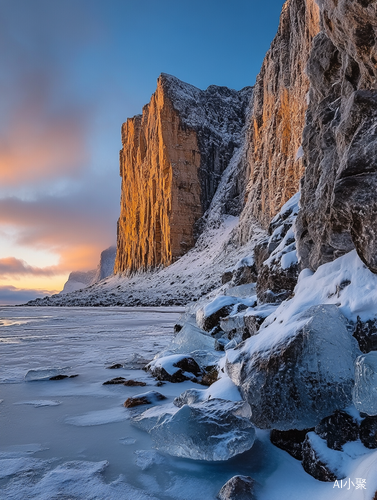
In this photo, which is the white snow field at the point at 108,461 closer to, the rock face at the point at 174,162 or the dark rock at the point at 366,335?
the dark rock at the point at 366,335

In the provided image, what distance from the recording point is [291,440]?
2.26 meters

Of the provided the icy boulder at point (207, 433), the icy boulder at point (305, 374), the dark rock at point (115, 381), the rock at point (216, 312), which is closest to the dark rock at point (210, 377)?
the dark rock at point (115, 381)

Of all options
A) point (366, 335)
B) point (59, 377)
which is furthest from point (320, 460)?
point (59, 377)

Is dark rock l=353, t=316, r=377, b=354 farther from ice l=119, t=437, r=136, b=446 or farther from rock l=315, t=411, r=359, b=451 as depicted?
ice l=119, t=437, r=136, b=446

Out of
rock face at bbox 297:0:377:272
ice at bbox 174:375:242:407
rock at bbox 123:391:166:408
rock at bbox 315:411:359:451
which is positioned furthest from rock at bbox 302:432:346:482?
rock at bbox 123:391:166:408

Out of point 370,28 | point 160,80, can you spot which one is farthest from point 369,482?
point 160,80

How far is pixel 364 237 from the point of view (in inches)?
104

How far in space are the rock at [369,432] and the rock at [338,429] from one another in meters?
0.04

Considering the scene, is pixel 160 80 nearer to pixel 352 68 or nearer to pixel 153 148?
pixel 153 148

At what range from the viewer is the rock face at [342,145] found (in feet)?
8.70

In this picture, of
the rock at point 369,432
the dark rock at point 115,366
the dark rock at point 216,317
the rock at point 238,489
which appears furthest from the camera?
the dark rock at point 216,317

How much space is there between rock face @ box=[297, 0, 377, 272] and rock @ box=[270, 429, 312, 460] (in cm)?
145

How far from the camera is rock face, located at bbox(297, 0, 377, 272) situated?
2650 mm

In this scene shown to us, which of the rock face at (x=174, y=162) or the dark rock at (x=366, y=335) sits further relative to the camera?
the rock face at (x=174, y=162)
